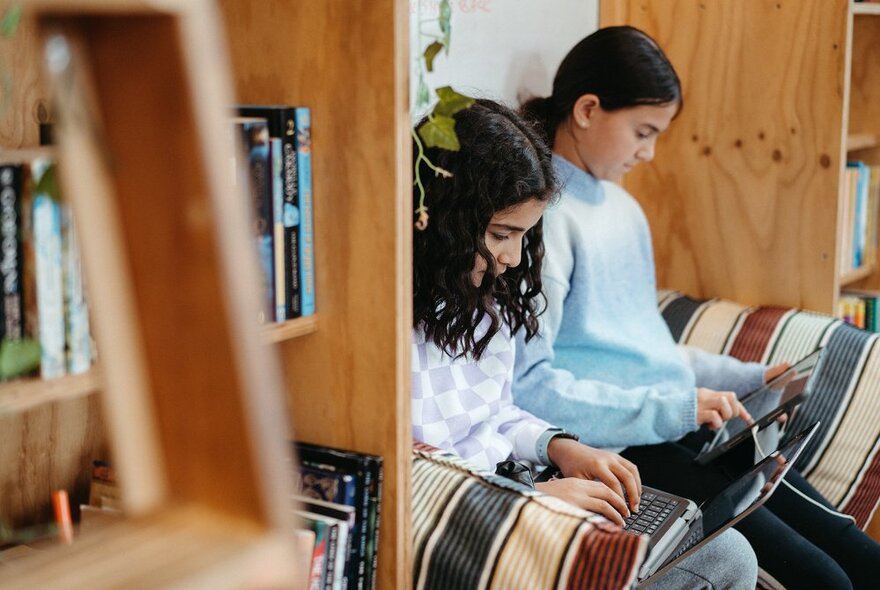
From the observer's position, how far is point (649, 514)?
1293 mm

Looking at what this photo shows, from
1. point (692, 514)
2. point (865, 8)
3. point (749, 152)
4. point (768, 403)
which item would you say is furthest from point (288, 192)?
point (865, 8)

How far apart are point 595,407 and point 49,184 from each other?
3.41 feet

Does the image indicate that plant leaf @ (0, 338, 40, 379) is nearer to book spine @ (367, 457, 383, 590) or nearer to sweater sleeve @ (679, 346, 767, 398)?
book spine @ (367, 457, 383, 590)

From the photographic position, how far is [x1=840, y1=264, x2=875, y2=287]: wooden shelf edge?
225 cm

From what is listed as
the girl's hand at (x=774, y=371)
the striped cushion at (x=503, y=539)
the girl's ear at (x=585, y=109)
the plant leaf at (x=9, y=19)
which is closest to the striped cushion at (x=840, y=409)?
the girl's hand at (x=774, y=371)

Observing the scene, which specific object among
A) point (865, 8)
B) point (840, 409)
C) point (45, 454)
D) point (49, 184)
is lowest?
point (840, 409)

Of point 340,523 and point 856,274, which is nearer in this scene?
point 340,523

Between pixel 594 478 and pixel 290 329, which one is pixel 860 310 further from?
pixel 290 329

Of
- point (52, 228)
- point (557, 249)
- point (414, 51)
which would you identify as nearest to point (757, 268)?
point (557, 249)

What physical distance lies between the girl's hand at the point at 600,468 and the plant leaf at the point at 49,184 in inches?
31.1

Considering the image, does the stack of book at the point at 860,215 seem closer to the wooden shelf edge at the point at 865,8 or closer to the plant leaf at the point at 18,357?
the wooden shelf edge at the point at 865,8

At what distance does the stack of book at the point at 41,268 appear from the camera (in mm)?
741

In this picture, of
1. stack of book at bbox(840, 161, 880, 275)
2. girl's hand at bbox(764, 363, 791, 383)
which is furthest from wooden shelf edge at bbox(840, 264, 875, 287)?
girl's hand at bbox(764, 363, 791, 383)

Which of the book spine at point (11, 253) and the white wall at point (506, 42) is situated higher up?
the white wall at point (506, 42)
